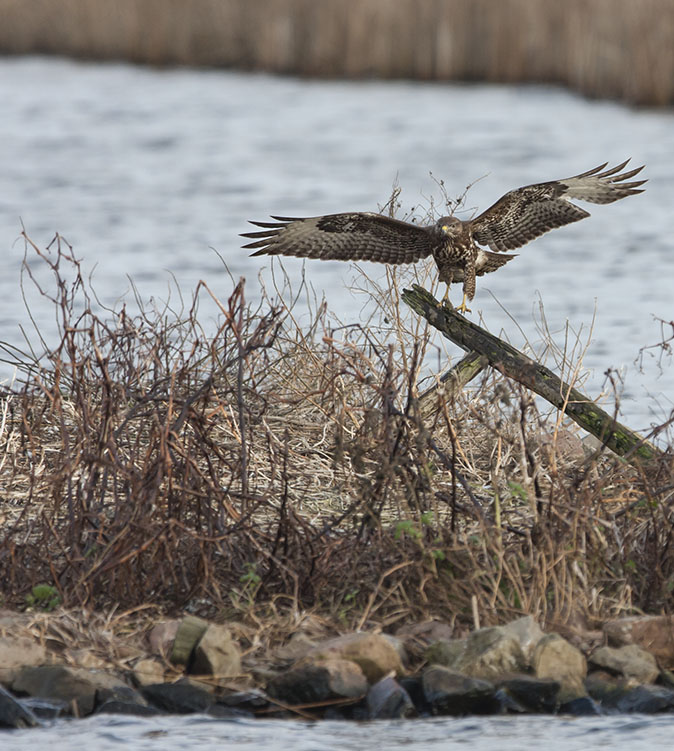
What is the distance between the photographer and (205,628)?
15.3 ft

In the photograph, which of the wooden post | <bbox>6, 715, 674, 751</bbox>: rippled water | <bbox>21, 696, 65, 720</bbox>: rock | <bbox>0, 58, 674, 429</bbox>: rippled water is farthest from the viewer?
<bbox>0, 58, 674, 429</bbox>: rippled water

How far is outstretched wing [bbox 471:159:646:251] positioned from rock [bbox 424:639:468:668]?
95.3 inches

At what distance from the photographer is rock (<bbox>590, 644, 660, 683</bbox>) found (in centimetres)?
467

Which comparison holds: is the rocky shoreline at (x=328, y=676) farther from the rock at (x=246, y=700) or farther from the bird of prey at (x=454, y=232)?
the bird of prey at (x=454, y=232)

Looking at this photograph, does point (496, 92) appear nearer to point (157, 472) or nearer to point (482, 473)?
point (482, 473)

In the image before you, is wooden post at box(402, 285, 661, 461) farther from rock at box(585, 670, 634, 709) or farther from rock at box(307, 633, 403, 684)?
rock at box(307, 633, 403, 684)

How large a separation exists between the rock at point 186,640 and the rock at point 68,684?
0.61ft

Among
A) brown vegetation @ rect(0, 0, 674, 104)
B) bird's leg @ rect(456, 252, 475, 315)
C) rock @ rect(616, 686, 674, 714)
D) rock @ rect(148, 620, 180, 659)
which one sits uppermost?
brown vegetation @ rect(0, 0, 674, 104)

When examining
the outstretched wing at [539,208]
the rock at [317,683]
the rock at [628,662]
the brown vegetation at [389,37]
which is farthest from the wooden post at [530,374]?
the brown vegetation at [389,37]

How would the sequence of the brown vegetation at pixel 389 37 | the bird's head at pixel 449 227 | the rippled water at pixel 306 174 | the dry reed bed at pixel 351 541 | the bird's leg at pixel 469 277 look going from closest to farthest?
the dry reed bed at pixel 351 541, the bird's head at pixel 449 227, the bird's leg at pixel 469 277, the rippled water at pixel 306 174, the brown vegetation at pixel 389 37

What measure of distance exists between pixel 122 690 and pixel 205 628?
12.5 inches

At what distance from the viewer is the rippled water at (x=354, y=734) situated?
14.3 feet

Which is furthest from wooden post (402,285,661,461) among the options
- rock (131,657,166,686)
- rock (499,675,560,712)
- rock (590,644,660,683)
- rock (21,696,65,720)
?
rock (21,696,65,720)

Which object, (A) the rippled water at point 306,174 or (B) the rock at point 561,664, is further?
(A) the rippled water at point 306,174
